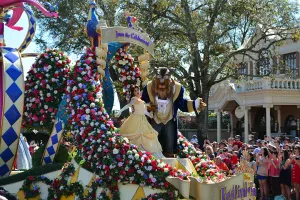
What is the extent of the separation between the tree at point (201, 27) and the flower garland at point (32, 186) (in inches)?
503

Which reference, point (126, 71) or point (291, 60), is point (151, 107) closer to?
point (126, 71)

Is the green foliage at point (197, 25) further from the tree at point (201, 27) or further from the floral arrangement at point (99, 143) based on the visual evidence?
the floral arrangement at point (99, 143)

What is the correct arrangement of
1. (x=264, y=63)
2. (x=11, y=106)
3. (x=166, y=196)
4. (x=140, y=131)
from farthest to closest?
1. (x=264, y=63)
2. (x=11, y=106)
3. (x=140, y=131)
4. (x=166, y=196)

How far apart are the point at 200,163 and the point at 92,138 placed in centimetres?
208

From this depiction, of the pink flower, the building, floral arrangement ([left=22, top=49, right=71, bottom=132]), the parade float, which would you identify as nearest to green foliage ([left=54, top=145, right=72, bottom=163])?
the parade float

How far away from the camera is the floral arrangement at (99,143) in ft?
24.3

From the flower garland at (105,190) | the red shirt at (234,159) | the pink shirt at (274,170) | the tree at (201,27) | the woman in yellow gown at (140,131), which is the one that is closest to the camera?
the flower garland at (105,190)

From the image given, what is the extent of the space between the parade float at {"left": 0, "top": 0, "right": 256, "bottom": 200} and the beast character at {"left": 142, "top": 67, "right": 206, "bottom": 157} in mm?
313

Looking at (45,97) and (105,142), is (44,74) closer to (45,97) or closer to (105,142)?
(45,97)

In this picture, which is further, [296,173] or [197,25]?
[197,25]

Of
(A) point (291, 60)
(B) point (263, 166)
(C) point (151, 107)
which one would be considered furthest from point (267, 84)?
(C) point (151, 107)

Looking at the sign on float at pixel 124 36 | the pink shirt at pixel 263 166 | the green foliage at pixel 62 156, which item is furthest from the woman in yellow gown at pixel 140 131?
the pink shirt at pixel 263 166

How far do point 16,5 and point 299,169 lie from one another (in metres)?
7.36

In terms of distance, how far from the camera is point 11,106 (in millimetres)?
9016
